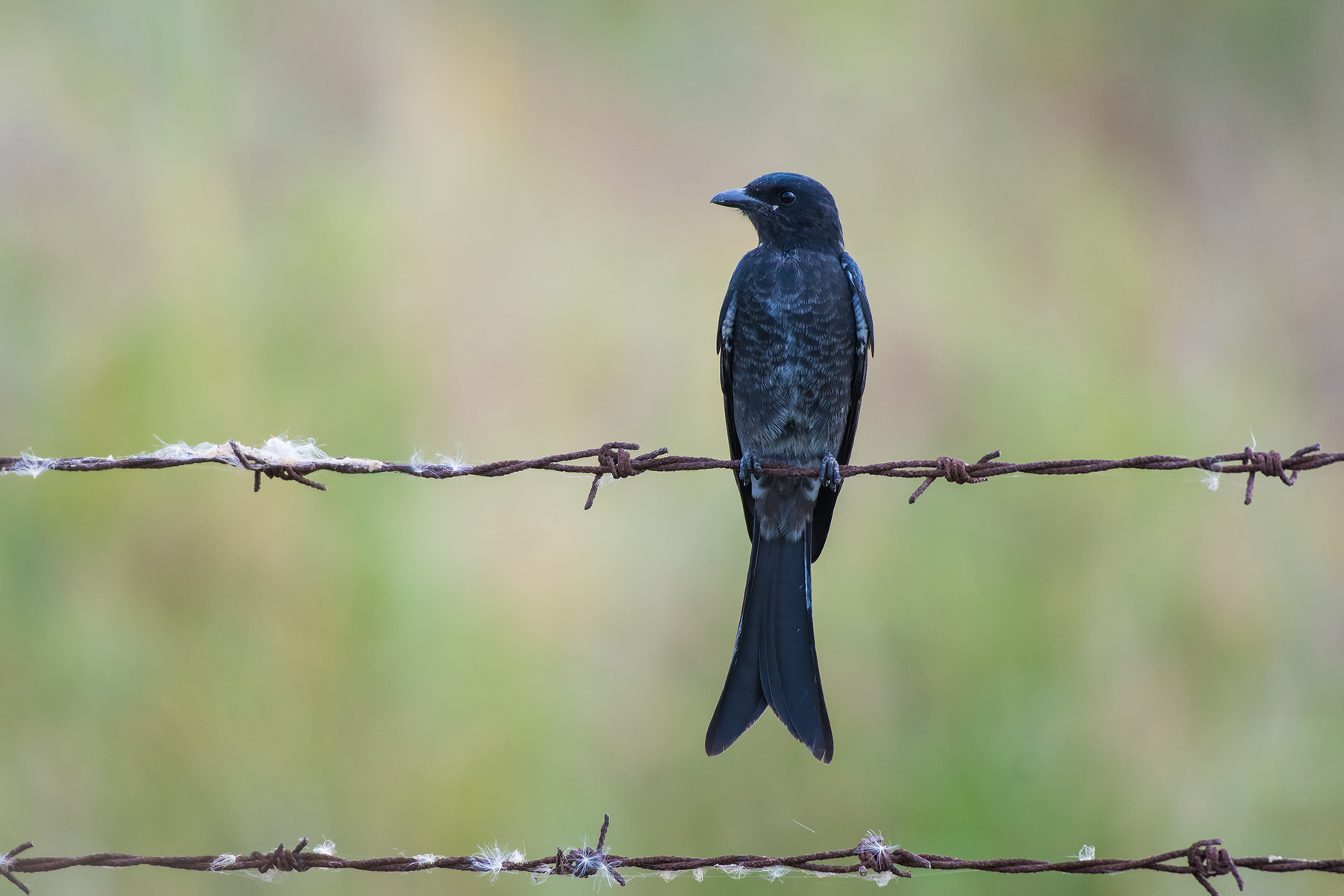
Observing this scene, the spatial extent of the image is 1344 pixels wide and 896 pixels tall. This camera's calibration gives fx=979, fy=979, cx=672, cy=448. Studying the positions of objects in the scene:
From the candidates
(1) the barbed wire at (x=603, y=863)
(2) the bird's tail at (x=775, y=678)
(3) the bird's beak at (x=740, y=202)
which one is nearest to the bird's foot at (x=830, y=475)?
(2) the bird's tail at (x=775, y=678)

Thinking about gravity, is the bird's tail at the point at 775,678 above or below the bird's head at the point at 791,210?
below

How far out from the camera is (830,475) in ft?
9.32

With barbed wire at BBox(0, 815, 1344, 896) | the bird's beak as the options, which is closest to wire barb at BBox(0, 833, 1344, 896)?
barbed wire at BBox(0, 815, 1344, 896)

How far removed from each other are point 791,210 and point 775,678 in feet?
5.27

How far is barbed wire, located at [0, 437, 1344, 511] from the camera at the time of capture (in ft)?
6.13

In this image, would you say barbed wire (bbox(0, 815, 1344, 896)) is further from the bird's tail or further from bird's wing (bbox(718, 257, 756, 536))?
bird's wing (bbox(718, 257, 756, 536))

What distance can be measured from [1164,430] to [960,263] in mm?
1340

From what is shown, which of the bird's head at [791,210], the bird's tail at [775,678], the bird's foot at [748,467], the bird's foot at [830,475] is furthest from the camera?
the bird's head at [791,210]

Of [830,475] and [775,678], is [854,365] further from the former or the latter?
[775,678]

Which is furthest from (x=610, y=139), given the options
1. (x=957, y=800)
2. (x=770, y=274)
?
(x=957, y=800)

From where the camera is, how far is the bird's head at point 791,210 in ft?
10.8

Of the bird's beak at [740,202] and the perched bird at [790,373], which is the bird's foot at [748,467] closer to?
the perched bird at [790,373]

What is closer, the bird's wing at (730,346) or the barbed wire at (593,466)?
the barbed wire at (593,466)

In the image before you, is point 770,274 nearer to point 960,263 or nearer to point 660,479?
point 660,479
